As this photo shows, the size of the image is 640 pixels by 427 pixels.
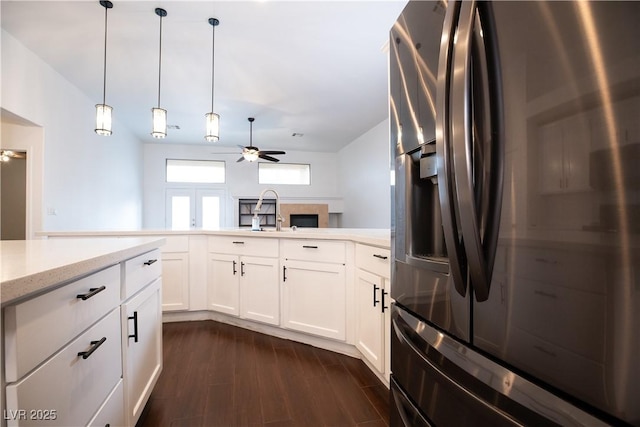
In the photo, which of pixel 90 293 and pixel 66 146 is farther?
pixel 66 146

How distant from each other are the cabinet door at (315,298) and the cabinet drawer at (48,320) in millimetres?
1448

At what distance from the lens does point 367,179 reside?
21.5 ft

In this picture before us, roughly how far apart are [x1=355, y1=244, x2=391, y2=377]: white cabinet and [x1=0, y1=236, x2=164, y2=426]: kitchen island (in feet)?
3.92

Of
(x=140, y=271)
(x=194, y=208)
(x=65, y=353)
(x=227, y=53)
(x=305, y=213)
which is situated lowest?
(x=65, y=353)

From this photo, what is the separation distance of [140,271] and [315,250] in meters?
1.21

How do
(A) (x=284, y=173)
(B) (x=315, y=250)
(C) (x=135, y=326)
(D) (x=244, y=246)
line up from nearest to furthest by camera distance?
(C) (x=135, y=326) < (B) (x=315, y=250) < (D) (x=244, y=246) < (A) (x=284, y=173)

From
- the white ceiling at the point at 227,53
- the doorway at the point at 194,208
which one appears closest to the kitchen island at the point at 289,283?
the white ceiling at the point at 227,53

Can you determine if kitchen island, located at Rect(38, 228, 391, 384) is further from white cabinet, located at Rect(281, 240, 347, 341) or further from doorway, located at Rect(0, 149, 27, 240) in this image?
doorway, located at Rect(0, 149, 27, 240)

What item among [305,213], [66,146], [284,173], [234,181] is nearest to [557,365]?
[66,146]

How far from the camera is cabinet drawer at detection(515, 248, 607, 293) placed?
43cm

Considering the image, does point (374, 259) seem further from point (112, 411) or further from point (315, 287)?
point (112, 411)

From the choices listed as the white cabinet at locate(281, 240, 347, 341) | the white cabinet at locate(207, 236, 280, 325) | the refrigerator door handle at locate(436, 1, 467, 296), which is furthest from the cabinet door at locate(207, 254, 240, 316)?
the refrigerator door handle at locate(436, 1, 467, 296)

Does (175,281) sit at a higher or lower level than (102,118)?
lower

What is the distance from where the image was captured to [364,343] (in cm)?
192
